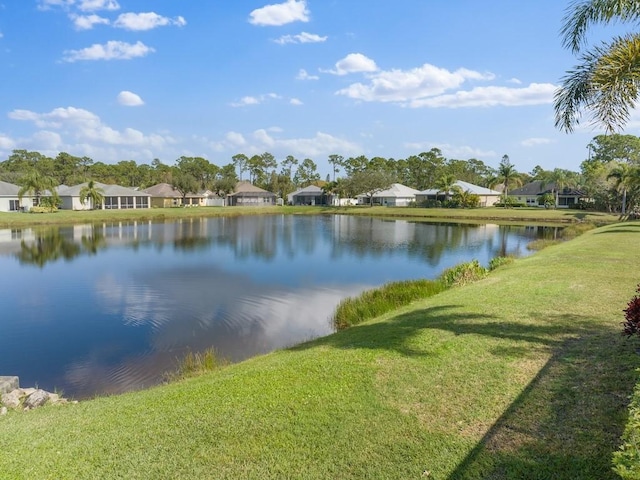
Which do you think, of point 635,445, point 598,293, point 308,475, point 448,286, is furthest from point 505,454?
Result: point 448,286

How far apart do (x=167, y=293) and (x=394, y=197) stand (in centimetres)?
7103

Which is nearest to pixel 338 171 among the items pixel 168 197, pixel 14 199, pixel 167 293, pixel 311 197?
pixel 311 197

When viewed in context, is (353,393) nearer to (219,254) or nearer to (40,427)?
(40,427)

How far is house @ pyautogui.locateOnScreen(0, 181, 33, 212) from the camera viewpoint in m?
57.1

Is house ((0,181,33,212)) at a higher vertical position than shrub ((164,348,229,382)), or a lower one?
higher

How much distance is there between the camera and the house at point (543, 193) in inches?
2857

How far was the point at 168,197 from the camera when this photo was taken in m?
81.7

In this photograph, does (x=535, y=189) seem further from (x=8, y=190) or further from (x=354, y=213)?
(x=8, y=190)

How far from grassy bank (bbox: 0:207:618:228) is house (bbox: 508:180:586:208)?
13.7 metres

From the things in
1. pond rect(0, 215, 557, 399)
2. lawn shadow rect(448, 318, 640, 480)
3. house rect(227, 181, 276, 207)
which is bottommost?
pond rect(0, 215, 557, 399)

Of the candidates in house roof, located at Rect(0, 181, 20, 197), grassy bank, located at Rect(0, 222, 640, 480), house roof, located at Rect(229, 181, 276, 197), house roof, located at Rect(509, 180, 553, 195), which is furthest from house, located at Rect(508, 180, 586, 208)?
house roof, located at Rect(0, 181, 20, 197)

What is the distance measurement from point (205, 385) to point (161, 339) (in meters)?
Result: 6.33

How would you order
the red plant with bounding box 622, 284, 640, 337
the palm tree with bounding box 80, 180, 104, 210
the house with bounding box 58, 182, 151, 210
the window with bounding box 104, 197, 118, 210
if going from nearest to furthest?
the red plant with bounding box 622, 284, 640, 337, the palm tree with bounding box 80, 180, 104, 210, the house with bounding box 58, 182, 151, 210, the window with bounding box 104, 197, 118, 210

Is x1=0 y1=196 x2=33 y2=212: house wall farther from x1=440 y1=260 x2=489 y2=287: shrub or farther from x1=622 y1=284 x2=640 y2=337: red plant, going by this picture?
x1=622 y1=284 x2=640 y2=337: red plant
